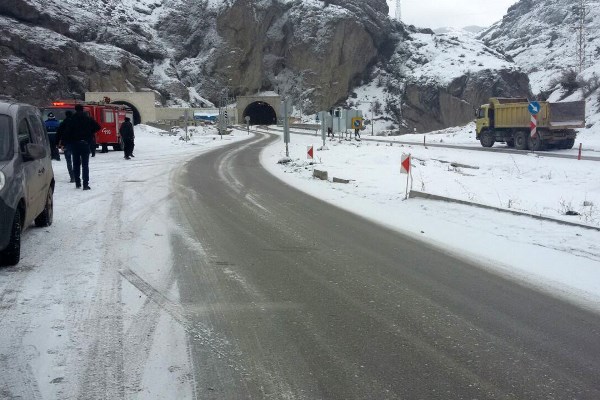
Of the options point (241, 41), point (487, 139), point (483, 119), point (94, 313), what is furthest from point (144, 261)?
point (241, 41)

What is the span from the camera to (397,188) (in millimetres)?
14375

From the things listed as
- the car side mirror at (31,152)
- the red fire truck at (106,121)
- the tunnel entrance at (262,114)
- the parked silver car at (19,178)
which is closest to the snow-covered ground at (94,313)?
the parked silver car at (19,178)

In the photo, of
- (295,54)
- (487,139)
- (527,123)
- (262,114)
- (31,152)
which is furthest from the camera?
(295,54)

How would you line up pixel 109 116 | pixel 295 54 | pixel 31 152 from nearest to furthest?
pixel 31 152 < pixel 109 116 < pixel 295 54

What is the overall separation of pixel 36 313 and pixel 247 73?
9803 cm

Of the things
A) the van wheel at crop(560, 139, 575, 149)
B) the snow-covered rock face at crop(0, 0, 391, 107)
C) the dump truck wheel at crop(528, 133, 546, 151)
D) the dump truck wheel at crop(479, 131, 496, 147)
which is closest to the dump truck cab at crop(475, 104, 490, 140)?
the dump truck wheel at crop(479, 131, 496, 147)

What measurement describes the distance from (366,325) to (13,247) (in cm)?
407

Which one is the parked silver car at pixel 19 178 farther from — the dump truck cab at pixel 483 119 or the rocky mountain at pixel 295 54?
the rocky mountain at pixel 295 54

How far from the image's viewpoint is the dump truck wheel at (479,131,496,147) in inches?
1297

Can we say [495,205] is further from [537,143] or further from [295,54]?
[295,54]

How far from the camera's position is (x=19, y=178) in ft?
21.9

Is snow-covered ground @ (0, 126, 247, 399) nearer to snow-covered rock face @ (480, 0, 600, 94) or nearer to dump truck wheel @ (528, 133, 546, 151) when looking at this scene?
dump truck wheel @ (528, 133, 546, 151)

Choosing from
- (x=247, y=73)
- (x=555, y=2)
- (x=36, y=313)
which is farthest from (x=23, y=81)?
(x=555, y=2)

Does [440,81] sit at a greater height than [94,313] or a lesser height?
greater
